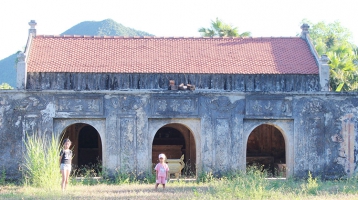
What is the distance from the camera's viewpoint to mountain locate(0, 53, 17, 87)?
60153mm

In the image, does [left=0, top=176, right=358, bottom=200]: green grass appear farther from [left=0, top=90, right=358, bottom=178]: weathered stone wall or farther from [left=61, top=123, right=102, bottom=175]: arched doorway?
[left=61, top=123, right=102, bottom=175]: arched doorway

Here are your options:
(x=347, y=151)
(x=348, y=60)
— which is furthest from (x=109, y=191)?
(x=348, y=60)

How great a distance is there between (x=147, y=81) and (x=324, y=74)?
6.63 meters

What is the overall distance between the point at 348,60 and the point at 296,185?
1372 cm

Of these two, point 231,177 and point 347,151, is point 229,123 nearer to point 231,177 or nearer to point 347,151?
point 231,177

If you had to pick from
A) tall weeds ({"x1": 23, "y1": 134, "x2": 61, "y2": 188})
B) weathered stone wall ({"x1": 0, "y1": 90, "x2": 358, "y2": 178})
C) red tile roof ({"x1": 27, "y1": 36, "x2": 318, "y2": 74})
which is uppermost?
red tile roof ({"x1": 27, "y1": 36, "x2": 318, "y2": 74})

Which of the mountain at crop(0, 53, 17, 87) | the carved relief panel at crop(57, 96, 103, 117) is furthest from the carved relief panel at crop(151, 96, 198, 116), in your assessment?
the mountain at crop(0, 53, 17, 87)

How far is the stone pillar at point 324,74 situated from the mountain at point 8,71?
1692 inches

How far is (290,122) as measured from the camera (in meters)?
19.7

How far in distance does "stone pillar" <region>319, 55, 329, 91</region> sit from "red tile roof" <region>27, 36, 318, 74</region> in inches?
11.9

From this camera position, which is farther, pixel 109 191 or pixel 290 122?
pixel 290 122

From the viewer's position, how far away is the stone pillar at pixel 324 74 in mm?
21516

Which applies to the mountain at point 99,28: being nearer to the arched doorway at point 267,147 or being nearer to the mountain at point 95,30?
the mountain at point 95,30

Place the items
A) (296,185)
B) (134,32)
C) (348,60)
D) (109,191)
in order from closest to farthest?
1. (109,191)
2. (296,185)
3. (348,60)
4. (134,32)
